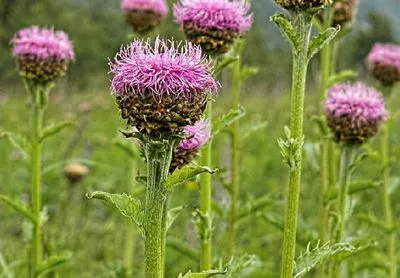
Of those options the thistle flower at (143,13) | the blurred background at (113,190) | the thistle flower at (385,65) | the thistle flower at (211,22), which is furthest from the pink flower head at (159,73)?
the thistle flower at (385,65)

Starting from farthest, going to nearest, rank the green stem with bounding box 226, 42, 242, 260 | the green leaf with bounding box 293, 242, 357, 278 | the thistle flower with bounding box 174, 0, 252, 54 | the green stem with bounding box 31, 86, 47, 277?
the green stem with bounding box 226, 42, 242, 260 → the green stem with bounding box 31, 86, 47, 277 → the thistle flower with bounding box 174, 0, 252, 54 → the green leaf with bounding box 293, 242, 357, 278

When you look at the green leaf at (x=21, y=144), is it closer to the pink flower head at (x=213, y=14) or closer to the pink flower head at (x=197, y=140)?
the pink flower head at (x=213, y=14)

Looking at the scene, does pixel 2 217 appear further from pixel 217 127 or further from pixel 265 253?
pixel 217 127

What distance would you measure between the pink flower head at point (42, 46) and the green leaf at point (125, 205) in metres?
2.10

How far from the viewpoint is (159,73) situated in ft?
6.95

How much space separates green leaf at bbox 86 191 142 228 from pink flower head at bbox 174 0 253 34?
1.22 m

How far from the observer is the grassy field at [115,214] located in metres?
4.63

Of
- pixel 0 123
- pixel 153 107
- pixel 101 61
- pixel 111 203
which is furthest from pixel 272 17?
pixel 101 61

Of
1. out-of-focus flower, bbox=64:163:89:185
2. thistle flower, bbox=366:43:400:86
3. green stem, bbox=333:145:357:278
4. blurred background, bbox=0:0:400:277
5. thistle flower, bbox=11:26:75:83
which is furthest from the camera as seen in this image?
out-of-focus flower, bbox=64:163:89:185

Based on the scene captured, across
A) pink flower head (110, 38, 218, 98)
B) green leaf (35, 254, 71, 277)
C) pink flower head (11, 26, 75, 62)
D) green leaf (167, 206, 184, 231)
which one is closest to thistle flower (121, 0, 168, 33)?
pink flower head (11, 26, 75, 62)

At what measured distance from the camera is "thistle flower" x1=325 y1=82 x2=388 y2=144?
364 centimetres

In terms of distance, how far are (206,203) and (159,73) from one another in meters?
1.28

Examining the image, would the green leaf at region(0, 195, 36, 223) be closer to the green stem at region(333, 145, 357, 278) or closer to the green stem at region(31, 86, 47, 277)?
the green stem at region(31, 86, 47, 277)

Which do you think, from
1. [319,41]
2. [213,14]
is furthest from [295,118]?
[213,14]
